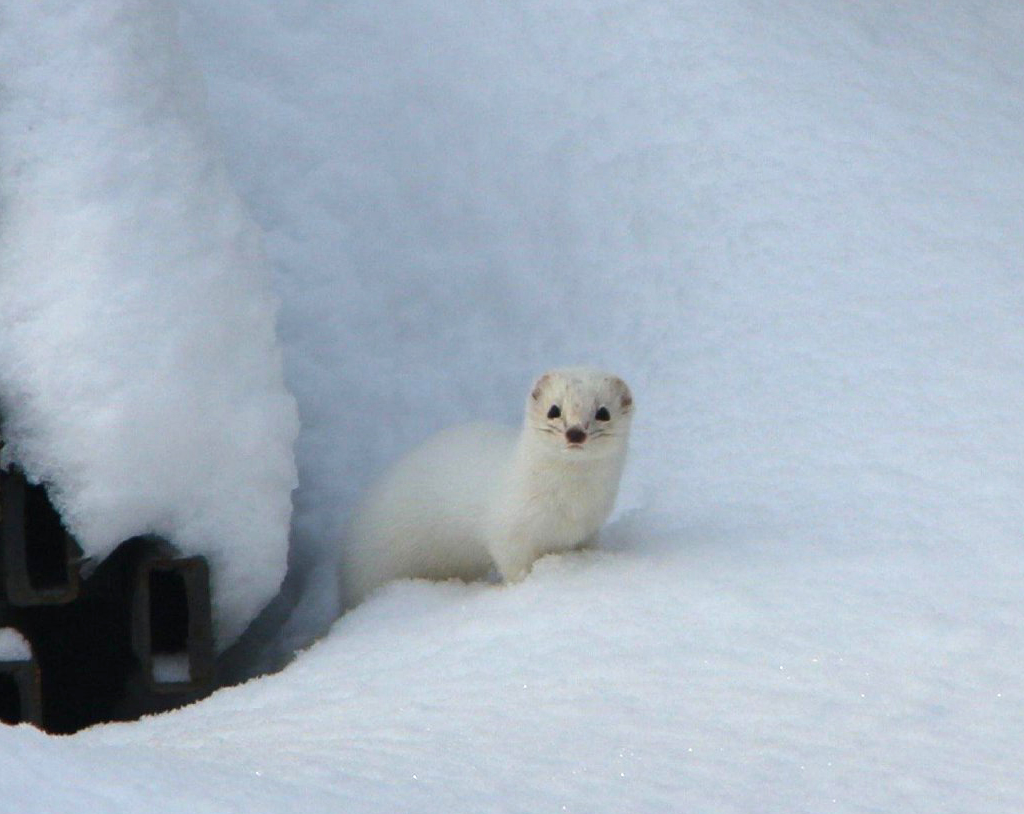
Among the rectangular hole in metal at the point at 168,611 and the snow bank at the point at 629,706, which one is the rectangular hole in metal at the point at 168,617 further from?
the snow bank at the point at 629,706

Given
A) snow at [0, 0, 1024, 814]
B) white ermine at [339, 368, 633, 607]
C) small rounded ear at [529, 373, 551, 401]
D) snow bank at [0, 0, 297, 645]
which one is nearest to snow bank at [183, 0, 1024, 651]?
snow at [0, 0, 1024, 814]

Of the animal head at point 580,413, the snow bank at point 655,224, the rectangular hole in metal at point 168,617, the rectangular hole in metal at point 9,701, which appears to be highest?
the snow bank at point 655,224

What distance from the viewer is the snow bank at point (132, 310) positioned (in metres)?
3.15

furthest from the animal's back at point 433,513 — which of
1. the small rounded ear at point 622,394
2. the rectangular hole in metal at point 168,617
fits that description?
the rectangular hole in metal at point 168,617

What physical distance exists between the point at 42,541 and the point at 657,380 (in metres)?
1.74

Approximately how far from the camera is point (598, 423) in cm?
341

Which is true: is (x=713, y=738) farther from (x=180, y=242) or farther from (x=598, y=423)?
(x=180, y=242)

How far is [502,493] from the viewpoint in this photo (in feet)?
11.8

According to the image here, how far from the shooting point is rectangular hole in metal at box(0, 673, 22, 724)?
3.37m

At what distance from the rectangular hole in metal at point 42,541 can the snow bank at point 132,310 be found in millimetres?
220

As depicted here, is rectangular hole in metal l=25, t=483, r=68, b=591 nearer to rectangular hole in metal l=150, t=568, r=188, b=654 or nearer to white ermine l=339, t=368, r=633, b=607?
rectangular hole in metal l=150, t=568, r=188, b=654

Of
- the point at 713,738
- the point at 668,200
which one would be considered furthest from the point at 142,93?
the point at 713,738

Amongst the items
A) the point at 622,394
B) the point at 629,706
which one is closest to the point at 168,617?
the point at 622,394

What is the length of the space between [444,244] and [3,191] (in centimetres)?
179
